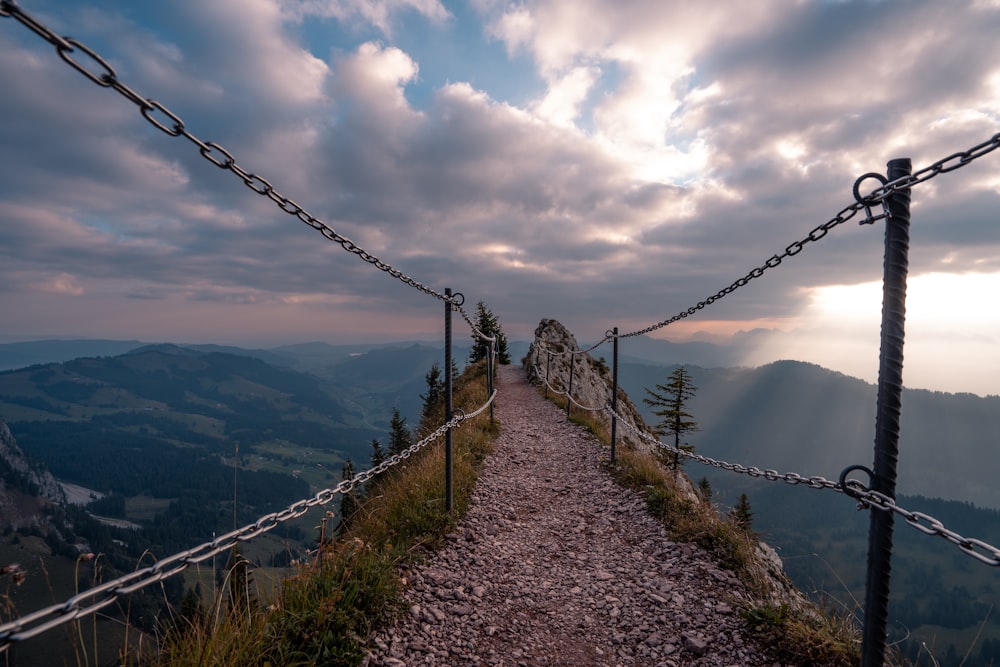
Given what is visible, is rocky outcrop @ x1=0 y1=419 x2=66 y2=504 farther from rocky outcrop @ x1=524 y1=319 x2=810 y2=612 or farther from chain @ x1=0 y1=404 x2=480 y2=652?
chain @ x1=0 y1=404 x2=480 y2=652

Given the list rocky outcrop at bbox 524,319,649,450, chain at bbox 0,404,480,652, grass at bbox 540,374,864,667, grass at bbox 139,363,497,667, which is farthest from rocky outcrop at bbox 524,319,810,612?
chain at bbox 0,404,480,652

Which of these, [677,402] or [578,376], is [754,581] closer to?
[578,376]

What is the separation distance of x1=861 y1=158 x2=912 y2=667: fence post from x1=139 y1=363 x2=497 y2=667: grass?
3801mm

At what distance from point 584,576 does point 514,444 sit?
6.37m

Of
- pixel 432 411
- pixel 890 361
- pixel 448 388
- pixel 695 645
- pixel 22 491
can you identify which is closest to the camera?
pixel 890 361

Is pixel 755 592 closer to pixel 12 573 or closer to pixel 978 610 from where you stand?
pixel 12 573

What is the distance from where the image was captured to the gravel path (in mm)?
4129

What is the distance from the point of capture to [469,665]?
3998 millimetres

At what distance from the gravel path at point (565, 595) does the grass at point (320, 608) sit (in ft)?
0.82

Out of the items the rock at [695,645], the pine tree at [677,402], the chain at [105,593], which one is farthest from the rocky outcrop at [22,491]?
the rock at [695,645]

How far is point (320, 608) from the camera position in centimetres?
376

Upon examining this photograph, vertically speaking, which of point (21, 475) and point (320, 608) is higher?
point (320, 608)

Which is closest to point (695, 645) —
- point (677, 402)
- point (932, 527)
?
point (932, 527)

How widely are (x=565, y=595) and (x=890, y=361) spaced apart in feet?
13.0
